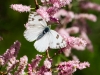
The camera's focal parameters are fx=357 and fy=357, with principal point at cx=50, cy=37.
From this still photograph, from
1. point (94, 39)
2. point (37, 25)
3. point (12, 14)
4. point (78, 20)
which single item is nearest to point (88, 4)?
point (78, 20)

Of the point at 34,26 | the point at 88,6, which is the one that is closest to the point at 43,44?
the point at 34,26

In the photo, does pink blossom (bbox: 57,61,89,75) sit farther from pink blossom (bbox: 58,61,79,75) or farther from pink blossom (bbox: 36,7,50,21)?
pink blossom (bbox: 36,7,50,21)

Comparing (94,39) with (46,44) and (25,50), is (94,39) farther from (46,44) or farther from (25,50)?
(46,44)

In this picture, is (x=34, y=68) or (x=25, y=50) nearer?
(x=34, y=68)

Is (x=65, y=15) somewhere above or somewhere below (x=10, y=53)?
below

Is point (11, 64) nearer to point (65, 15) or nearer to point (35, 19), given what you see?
point (35, 19)

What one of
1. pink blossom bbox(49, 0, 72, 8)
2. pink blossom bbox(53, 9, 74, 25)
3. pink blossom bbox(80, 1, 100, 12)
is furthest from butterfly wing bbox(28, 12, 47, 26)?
pink blossom bbox(80, 1, 100, 12)

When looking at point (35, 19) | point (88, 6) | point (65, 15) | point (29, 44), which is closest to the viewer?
point (35, 19)
